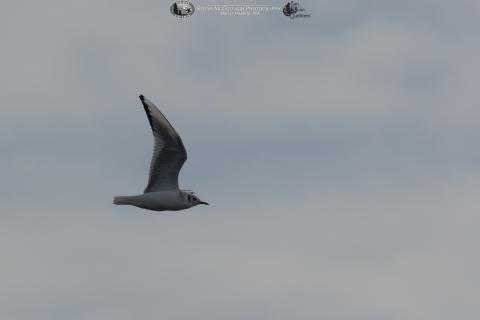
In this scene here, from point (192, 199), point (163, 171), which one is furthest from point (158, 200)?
point (192, 199)

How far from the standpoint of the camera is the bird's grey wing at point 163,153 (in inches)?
2645

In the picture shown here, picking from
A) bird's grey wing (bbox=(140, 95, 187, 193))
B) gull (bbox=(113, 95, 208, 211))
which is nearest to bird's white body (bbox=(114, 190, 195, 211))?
gull (bbox=(113, 95, 208, 211))

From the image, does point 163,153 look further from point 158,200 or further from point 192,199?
point 192,199

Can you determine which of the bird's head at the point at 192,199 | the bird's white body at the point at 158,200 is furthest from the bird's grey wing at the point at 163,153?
the bird's head at the point at 192,199

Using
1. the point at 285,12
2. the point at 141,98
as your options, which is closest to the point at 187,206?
the point at 141,98

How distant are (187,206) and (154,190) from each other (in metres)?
2.09

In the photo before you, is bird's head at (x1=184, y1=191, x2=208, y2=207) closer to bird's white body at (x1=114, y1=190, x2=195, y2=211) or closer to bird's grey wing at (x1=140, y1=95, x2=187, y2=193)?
bird's white body at (x1=114, y1=190, x2=195, y2=211)

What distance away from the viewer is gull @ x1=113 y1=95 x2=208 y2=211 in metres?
67.4

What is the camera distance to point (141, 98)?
2633 inches

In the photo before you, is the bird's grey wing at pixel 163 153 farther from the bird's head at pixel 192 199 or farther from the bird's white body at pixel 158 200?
the bird's head at pixel 192 199

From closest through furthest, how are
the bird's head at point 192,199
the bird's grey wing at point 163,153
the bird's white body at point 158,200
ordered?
the bird's grey wing at point 163,153, the bird's white body at point 158,200, the bird's head at point 192,199

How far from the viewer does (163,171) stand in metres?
68.9

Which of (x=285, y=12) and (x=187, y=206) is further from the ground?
(x=285, y=12)

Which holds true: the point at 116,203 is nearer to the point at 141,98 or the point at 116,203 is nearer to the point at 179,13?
the point at 141,98
